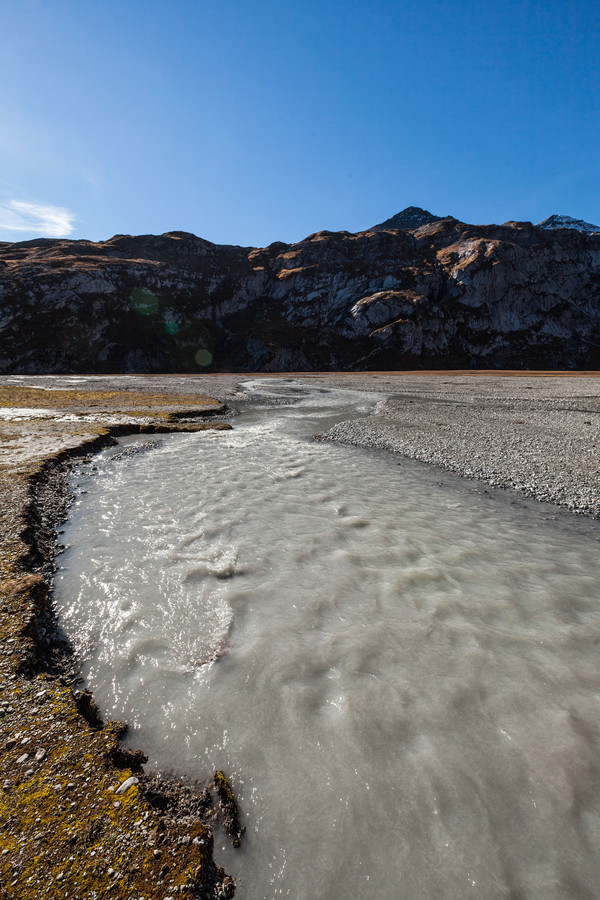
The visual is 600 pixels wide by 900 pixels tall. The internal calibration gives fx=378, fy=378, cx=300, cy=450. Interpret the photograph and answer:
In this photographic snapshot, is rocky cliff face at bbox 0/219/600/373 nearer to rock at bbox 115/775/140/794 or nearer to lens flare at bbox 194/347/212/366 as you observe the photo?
lens flare at bbox 194/347/212/366

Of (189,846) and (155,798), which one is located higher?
(189,846)

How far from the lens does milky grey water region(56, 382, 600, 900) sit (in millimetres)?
3980

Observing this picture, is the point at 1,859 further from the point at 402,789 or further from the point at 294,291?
the point at 294,291

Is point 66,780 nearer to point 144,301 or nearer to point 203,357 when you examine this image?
point 203,357

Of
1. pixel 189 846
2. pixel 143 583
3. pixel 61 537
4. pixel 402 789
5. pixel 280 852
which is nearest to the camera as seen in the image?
pixel 189 846

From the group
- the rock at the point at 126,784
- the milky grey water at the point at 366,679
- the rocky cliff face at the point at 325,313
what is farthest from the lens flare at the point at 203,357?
the rock at the point at 126,784

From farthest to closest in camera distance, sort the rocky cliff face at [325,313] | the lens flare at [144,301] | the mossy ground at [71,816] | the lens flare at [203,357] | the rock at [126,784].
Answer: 1. the lens flare at [144,301]
2. the lens flare at [203,357]
3. the rocky cliff face at [325,313]
4. the rock at [126,784]
5. the mossy ground at [71,816]

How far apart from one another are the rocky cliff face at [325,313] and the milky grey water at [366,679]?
150 meters

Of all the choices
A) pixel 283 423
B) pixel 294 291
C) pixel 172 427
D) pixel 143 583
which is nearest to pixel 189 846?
pixel 143 583

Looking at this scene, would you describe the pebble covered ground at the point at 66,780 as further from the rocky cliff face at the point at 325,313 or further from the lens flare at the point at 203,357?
the lens flare at the point at 203,357

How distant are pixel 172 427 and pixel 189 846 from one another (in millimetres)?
A: 27525

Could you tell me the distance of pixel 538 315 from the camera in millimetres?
162750

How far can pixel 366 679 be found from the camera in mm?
6172

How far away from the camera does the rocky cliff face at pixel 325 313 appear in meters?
147
